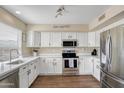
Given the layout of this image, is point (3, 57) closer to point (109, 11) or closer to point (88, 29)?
point (109, 11)

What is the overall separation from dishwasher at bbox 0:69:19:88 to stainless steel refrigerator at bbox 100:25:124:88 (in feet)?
6.03

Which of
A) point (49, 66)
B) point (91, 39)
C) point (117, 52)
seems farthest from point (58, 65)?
point (117, 52)

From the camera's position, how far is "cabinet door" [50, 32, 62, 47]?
6508 mm

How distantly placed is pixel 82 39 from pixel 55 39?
125 cm

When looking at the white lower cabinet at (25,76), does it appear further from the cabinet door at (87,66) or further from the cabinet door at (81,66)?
the cabinet door at (87,66)

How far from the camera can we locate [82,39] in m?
6.56

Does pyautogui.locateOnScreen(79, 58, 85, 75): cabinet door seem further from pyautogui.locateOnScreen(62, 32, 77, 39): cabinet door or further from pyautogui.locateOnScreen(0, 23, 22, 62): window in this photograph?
pyautogui.locateOnScreen(0, 23, 22, 62): window

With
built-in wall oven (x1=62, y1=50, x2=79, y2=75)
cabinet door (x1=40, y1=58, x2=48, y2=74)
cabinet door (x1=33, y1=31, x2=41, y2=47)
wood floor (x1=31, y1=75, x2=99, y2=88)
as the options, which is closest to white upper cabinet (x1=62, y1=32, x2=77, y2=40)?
built-in wall oven (x1=62, y1=50, x2=79, y2=75)

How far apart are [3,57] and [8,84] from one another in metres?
1.52

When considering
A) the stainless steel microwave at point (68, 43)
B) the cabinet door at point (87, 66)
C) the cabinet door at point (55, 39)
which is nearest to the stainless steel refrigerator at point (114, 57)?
the cabinet door at point (87, 66)

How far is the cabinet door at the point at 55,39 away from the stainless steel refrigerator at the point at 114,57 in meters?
3.86

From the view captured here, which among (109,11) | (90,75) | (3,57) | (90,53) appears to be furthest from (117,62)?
(90,53)

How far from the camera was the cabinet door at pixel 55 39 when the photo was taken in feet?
21.4

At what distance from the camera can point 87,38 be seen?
6578 millimetres
